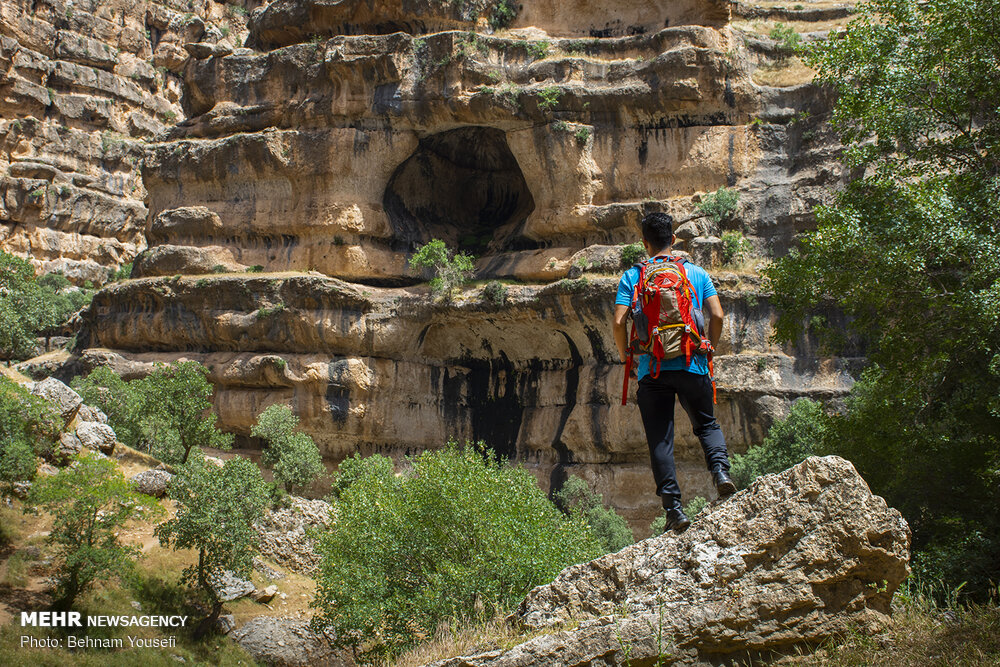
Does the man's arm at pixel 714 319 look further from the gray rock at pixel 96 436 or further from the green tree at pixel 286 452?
the green tree at pixel 286 452

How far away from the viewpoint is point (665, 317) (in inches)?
275

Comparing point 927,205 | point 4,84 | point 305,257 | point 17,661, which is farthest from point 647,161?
point 4,84

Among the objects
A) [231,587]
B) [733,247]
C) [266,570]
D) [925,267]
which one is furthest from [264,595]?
[733,247]

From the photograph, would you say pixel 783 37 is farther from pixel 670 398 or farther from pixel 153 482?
pixel 670 398

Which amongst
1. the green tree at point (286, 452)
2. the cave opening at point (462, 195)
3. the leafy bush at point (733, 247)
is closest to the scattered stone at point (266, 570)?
the green tree at point (286, 452)

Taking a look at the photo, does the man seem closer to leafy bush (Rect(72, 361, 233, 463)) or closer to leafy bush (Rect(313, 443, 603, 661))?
leafy bush (Rect(313, 443, 603, 661))

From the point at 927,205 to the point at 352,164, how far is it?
80.0 feet

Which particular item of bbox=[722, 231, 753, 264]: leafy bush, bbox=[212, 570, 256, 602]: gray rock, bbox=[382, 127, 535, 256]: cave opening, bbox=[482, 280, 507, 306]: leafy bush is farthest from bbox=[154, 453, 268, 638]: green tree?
bbox=[722, 231, 753, 264]: leafy bush

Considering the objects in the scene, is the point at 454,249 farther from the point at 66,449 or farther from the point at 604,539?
the point at 66,449

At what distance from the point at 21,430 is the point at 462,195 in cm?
2310

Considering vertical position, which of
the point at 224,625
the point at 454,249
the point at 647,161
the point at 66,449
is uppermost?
the point at 647,161

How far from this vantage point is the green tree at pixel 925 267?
12328 mm

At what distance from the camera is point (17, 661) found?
1559cm

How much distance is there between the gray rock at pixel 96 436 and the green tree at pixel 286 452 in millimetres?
5874
